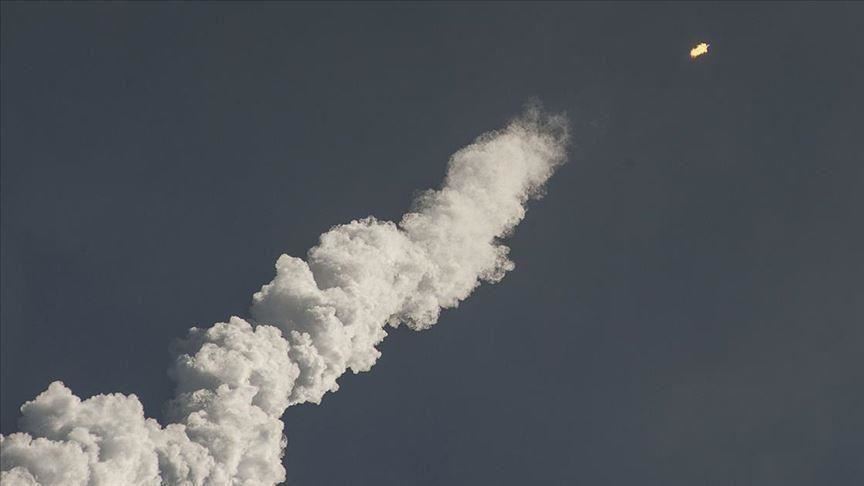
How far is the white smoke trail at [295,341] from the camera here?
14025cm

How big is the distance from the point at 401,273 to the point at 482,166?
73.3ft

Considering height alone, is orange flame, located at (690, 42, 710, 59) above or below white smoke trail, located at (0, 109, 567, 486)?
above

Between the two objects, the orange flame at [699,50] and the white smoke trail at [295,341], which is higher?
the orange flame at [699,50]

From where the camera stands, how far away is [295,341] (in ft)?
508

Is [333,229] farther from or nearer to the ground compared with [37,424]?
farther from the ground

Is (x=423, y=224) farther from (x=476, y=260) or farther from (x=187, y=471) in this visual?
(x=187, y=471)

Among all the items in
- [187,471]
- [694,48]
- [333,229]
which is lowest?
[187,471]

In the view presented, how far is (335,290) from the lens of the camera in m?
156

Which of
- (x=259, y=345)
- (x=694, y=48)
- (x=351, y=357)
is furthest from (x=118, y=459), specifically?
(x=694, y=48)

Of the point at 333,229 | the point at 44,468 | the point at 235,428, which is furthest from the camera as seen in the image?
the point at 333,229

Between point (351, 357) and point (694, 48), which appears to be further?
point (694, 48)

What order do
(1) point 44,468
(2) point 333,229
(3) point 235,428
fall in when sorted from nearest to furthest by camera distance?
(1) point 44,468 < (3) point 235,428 < (2) point 333,229

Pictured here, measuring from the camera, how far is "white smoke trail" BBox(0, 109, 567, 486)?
14025 centimetres

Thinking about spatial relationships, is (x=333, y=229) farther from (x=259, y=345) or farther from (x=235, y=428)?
(x=235, y=428)
